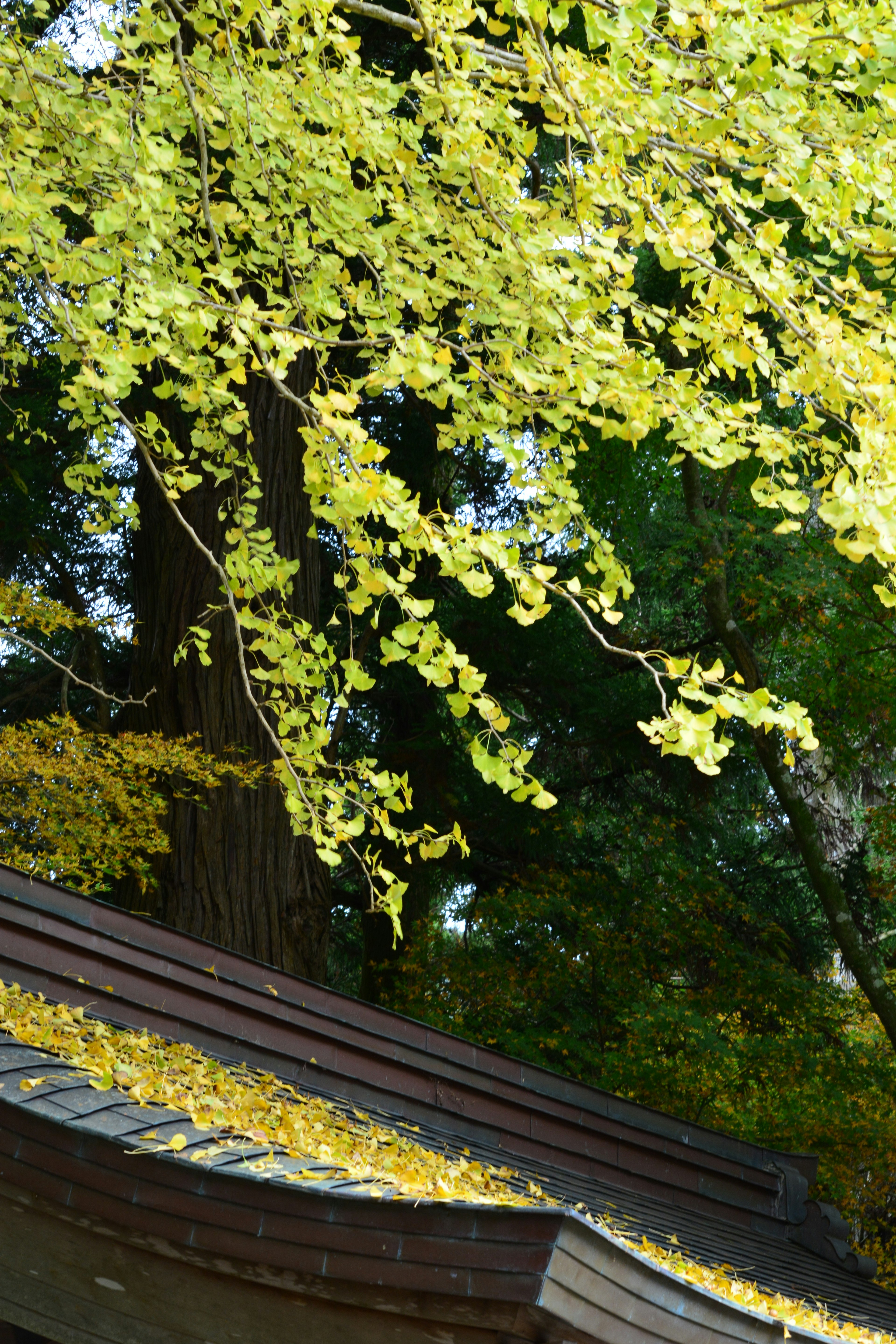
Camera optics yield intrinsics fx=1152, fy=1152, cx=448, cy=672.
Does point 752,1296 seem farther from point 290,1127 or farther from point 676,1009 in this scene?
point 676,1009

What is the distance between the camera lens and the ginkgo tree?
A: 308cm

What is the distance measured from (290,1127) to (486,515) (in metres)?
10.5

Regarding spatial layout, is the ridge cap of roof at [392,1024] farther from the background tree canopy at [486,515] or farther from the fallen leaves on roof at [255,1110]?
the background tree canopy at [486,515]

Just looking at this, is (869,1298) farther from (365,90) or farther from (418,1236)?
(365,90)

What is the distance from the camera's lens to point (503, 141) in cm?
426

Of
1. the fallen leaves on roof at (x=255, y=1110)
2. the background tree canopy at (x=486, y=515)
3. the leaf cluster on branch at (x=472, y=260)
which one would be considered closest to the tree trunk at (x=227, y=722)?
the background tree canopy at (x=486, y=515)

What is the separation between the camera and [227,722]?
853 cm

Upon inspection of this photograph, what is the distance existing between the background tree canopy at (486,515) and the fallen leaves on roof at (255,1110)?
761mm

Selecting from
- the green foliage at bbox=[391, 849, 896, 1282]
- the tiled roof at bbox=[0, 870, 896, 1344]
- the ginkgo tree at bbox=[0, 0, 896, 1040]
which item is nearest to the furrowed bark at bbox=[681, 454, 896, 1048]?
the green foliage at bbox=[391, 849, 896, 1282]

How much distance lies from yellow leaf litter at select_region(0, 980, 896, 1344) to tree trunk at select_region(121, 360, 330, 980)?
4.41 m

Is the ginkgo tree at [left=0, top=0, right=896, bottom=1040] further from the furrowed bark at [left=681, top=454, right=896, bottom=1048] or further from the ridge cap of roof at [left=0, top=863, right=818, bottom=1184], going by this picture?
the furrowed bark at [left=681, top=454, right=896, bottom=1048]

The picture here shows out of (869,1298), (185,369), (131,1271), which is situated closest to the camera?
(131,1271)

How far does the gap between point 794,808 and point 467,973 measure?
3.31m

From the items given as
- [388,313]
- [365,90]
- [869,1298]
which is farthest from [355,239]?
[869,1298]
